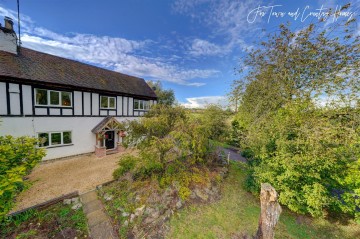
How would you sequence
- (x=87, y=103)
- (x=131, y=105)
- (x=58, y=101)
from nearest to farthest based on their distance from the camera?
(x=58, y=101) → (x=87, y=103) → (x=131, y=105)

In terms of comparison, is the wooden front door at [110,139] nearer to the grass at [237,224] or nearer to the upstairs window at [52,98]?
the upstairs window at [52,98]

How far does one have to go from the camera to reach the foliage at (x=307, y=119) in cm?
547

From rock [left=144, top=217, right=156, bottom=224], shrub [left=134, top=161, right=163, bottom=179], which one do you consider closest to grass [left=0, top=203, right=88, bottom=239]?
rock [left=144, top=217, right=156, bottom=224]

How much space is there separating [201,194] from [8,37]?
15.0m

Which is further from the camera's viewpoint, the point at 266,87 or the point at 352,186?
the point at 266,87

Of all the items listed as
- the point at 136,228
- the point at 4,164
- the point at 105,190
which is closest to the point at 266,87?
the point at 136,228

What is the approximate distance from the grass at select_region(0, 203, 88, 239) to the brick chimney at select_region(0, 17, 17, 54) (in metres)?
10.4

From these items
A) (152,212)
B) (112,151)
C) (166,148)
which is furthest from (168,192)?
(112,151)

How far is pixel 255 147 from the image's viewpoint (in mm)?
7227

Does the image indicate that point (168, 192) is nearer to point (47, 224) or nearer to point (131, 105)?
point (47, 224)

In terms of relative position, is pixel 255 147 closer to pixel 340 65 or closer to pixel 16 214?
pixel 340 65

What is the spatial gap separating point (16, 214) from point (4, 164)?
341 centimetres

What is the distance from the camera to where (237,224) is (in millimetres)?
5668

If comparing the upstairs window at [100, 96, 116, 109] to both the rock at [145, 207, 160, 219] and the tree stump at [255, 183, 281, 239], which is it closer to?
the rock at [145, 207, 160, 219]
